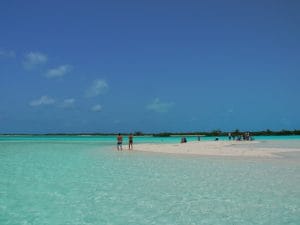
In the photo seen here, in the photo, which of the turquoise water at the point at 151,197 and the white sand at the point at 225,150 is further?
the white sand at the point at 225,150

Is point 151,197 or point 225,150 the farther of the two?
point 225,150

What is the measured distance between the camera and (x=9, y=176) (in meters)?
13.6

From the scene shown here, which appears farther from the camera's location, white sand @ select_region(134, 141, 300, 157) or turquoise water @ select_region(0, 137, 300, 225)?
white sand @ select_region(134, 141, 300, 157)

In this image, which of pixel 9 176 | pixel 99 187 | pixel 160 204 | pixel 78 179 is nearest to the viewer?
pixel 160 204

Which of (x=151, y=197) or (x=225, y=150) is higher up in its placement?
(x=225, y=150)

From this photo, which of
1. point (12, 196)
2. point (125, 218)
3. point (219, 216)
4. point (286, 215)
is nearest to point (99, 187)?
point (12, 196)

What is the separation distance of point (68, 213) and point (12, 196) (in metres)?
2.64

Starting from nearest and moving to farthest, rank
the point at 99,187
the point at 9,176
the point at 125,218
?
1. the point at 125,218
2. the point at 99,187
3. the point at 9,176

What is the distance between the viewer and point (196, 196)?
9.63 meters

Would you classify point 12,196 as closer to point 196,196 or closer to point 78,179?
point 78,179

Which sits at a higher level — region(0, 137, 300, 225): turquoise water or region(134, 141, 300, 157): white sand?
region(134, 141, 300, 157): white sand

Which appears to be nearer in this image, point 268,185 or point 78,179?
point 268,185

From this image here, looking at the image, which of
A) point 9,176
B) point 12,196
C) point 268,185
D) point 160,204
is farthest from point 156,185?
point 9,176

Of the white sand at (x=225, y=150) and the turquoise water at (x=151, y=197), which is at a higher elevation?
the white sand at (x=225, y=150)
